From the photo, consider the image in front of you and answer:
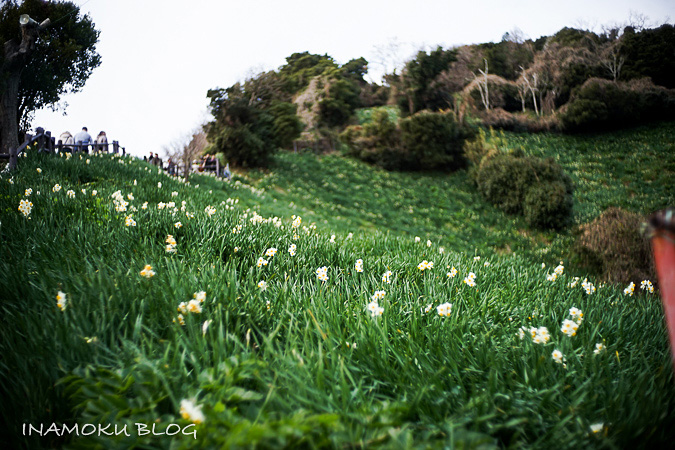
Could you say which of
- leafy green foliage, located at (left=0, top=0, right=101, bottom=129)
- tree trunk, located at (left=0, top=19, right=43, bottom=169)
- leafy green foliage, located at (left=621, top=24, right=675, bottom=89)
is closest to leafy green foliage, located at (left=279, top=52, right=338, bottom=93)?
leafy green foliage, located at (left=0, top=0, right=101, bottom=129)

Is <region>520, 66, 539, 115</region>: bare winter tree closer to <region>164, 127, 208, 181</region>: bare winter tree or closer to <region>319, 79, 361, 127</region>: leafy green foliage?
<region>319, 79, 361, 127</region>: leafy green foliage

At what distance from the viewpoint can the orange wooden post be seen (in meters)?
Answer: 0.72

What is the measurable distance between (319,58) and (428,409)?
43812 mm

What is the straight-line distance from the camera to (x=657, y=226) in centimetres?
74

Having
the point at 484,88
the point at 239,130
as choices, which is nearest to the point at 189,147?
the point at 239,130

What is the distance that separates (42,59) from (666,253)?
58.3 feet

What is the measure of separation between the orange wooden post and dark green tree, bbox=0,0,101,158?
42.5 feet

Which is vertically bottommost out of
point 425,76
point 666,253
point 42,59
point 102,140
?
point 666,253

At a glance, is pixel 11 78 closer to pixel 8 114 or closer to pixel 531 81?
pixel 8 114

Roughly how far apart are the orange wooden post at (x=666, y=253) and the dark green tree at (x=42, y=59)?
12942mm

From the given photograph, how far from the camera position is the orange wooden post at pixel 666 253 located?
72cm

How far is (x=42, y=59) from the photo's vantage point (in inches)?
473

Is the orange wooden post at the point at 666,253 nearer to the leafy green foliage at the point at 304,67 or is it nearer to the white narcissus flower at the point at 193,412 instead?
the white narcissus flower at the point at 193,412

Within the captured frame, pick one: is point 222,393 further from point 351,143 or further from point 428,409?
point 351,143
